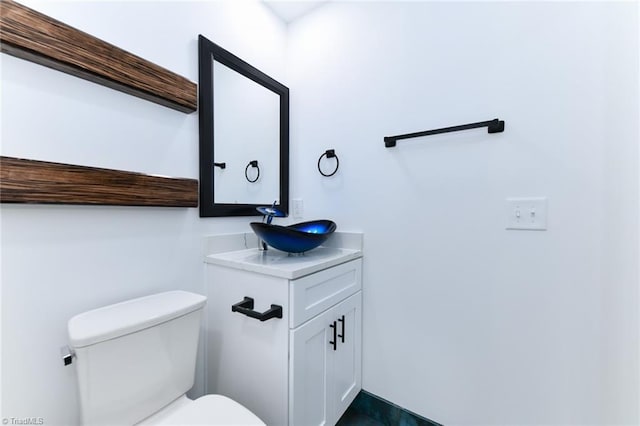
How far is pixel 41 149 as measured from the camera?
2.66 ft

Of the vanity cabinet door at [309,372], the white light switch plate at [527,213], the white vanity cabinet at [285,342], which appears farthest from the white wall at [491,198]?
the vanity cabinet door at [309,372]

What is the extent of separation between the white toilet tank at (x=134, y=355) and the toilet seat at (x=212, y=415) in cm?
10

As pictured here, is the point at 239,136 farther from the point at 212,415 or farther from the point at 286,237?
the point at 212,415

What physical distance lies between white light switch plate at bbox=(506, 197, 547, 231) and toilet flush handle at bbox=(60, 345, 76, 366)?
1.57 m

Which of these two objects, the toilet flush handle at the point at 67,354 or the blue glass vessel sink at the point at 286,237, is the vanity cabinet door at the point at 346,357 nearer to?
the blue glass vessel sink at the point at 286,237

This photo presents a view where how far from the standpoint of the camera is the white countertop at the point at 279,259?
1.00 metres

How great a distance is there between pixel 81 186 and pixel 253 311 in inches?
27.7

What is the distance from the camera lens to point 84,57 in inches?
33.8

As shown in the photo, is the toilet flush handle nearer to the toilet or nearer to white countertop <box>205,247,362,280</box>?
the toilet

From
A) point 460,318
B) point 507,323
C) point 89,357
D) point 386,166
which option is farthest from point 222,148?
point 507,323

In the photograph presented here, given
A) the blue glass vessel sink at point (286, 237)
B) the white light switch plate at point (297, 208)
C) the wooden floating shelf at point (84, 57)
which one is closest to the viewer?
the wooden floating shelf at point (84, 57)

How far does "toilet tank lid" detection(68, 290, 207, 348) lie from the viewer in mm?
747

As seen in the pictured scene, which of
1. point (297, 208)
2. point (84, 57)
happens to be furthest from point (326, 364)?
point (84, 57)

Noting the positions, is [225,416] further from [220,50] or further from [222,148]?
[220,50]
